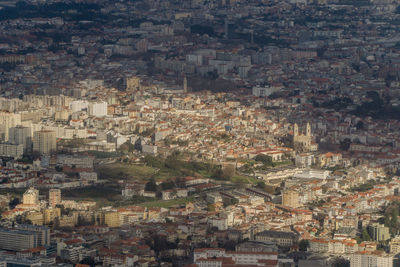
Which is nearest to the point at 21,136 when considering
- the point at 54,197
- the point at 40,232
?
the point at 54,197

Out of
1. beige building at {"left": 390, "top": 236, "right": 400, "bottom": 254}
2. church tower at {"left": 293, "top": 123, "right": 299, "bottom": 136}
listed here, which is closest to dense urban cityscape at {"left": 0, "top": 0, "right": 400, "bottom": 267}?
beige building at {"left": 390, "top": 236, "right": 400, "bottom": 254}

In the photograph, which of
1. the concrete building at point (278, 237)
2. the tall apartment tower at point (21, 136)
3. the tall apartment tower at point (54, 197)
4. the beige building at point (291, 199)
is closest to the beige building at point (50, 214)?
the tall apartment tower at point (54, 197)

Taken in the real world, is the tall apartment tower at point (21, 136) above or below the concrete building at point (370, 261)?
below

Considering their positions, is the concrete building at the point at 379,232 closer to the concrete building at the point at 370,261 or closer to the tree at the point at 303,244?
the tree at the point at 303,244

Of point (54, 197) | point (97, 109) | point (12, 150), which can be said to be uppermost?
point (54, 197)

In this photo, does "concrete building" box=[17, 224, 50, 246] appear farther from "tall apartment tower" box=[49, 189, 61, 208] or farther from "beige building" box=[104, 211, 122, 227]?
"tall apartment tower" box=[49, 189, 61, 208]

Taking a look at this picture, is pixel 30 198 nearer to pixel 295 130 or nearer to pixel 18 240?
pixel 18 240
